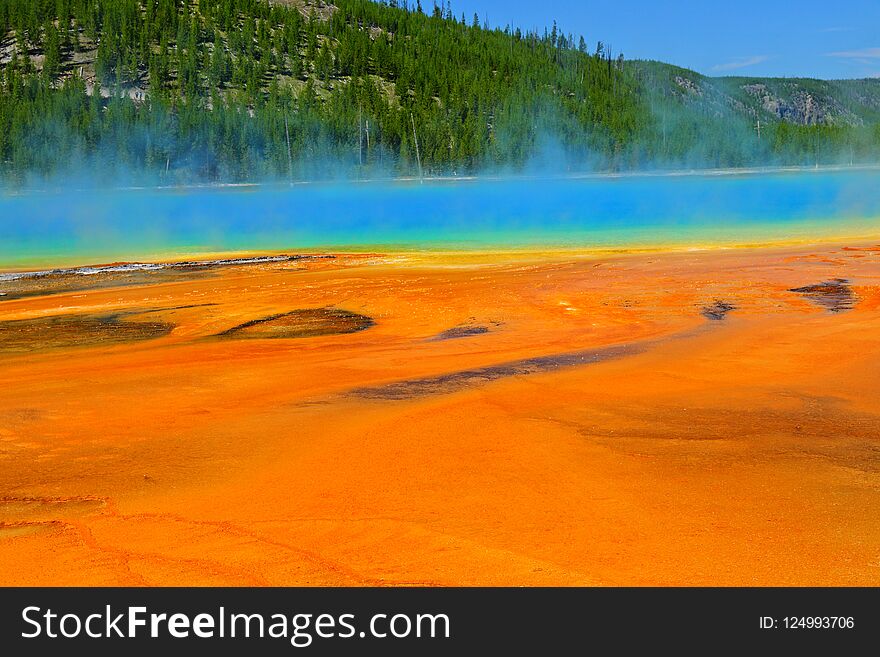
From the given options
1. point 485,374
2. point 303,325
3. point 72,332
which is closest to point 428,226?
point 303,325

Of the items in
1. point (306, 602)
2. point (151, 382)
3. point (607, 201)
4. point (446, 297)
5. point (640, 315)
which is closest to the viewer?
point (306, 602)

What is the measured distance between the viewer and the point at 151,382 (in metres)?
7.11

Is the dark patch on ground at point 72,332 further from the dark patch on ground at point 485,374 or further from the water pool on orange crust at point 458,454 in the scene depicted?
the dark patch on ground at point 485,374

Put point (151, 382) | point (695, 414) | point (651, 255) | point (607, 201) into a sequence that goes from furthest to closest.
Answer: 1. point (607, 201)
2. point (651, 255)
3. point (151, 382)
4. point (695, 414)

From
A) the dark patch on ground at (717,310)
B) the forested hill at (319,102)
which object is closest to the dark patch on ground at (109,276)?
the dark patch on ground at (717,310)

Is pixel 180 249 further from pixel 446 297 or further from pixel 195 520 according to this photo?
pixel 195 520

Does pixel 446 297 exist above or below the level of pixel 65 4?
below

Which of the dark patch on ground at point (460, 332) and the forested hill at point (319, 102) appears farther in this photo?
the forested hill at point (319, 102)

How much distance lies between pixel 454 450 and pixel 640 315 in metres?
5.52

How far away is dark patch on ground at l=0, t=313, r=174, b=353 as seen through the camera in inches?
364

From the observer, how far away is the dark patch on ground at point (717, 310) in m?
9.84

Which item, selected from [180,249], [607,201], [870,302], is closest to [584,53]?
[607,201]

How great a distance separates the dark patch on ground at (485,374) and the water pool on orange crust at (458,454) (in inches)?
1.6

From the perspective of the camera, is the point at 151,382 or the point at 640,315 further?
the point at 640,315
